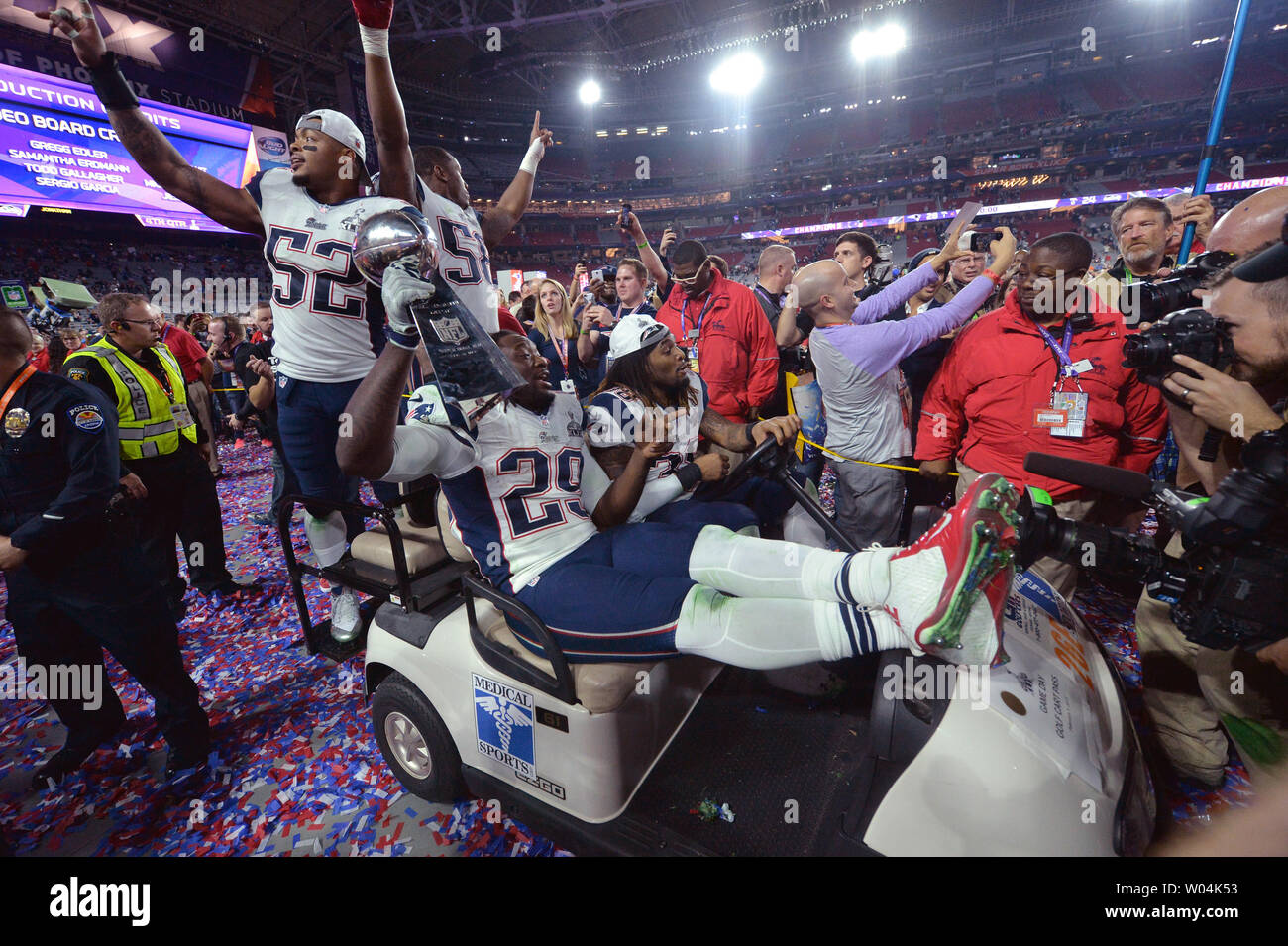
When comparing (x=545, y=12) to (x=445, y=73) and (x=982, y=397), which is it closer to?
(x=445, y=73)

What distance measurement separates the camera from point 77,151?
13844 millimetres

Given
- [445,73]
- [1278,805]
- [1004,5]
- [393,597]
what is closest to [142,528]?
[393,597]

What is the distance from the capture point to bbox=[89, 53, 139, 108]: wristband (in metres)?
2.12

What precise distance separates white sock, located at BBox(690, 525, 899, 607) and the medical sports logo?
826 millimetres

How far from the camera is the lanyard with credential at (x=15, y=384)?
2.20 metres

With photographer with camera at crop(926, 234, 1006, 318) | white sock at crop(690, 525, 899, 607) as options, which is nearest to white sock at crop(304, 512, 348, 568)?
white sock at crop(690, 525, 899, 607)

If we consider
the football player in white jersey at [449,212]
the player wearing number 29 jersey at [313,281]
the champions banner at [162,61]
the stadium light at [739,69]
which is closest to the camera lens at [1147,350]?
the football player in white jersey at [449,212]

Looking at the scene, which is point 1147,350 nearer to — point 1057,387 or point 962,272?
point 1057,387

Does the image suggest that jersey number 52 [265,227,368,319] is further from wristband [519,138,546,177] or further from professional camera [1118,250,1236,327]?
professional camera [1118,250,1236,327]

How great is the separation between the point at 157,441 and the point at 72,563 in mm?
1818

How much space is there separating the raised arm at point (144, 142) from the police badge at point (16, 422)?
1.13m

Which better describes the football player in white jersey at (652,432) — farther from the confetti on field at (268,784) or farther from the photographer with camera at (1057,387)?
the confetti on field at (268,784)

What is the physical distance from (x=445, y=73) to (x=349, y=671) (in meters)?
28.8

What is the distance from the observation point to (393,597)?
237cm
